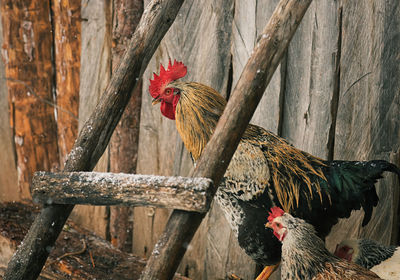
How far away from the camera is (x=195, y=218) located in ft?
5.78

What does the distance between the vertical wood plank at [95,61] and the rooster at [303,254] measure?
1687 mm

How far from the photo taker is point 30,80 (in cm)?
378

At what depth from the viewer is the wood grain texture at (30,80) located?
3727mm

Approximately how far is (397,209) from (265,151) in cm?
93

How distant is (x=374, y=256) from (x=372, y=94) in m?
0.85

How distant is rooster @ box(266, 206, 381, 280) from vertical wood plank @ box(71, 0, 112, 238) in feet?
5.53

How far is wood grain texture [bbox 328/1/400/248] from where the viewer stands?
8.40ft

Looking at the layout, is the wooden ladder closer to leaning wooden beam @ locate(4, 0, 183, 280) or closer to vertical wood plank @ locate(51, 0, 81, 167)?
leaning wooden beam @ locate(4, 0, 183, 280)

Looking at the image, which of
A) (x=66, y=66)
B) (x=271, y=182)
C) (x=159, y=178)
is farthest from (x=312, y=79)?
(x=66, y=66)

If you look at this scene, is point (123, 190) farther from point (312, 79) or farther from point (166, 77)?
point (312, 79)

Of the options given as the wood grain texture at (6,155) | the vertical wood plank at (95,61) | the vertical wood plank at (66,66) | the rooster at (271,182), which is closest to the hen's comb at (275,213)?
the rooster at (271,182)

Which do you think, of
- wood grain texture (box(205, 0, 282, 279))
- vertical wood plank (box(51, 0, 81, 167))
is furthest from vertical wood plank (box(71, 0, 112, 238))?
wood grain texture (box(205, 0, 282, 279))

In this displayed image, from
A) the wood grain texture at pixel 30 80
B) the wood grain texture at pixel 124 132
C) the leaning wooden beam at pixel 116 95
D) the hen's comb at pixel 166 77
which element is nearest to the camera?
the leaning wooden beam at pixel 116 95

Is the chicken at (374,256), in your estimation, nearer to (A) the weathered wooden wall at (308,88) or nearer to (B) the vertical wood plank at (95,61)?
(A) the weathered wooden wall at (308,88)
